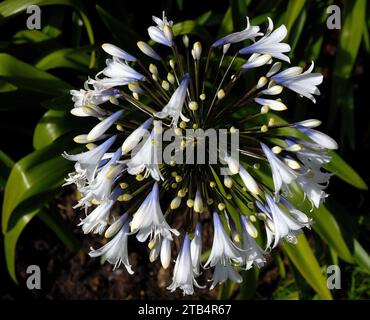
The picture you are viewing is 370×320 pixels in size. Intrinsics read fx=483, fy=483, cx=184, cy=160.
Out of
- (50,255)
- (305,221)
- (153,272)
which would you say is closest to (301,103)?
(305,221)

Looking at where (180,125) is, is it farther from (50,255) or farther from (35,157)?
(50,255)

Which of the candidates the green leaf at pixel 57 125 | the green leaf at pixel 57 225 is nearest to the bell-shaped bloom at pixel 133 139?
the green leaf at pixel 57 125

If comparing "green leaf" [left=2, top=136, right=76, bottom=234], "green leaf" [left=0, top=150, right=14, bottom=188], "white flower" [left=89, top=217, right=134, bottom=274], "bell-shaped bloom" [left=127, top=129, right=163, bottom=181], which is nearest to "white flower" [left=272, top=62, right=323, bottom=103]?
"bell-shaped bloom" [left=127, top=129, right=163, bottom=181]

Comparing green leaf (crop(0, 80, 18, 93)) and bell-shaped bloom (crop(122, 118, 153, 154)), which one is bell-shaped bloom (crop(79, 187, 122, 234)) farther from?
green leaf (crop(0, 80, 18, 93))

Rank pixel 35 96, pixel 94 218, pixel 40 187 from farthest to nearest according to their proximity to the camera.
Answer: pixel 35 96, pixel 40 187, pixel 94 218

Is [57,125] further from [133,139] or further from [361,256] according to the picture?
[361,256]

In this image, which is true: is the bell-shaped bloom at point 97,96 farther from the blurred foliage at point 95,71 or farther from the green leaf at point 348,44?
the green leaf at point 348,44
